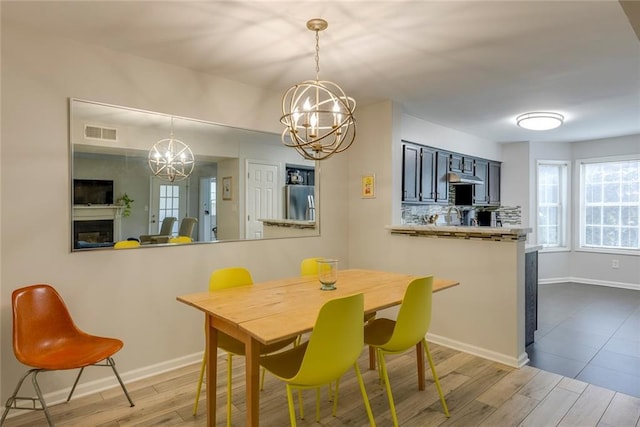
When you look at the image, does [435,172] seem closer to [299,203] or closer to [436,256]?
[436,256]

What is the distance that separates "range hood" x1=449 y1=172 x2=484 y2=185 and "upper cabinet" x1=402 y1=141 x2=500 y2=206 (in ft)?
0.19

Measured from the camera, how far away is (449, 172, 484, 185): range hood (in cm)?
523

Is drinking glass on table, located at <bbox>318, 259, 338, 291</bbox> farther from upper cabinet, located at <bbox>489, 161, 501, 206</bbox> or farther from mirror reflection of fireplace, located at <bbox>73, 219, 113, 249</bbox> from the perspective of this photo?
upper cabinet, located at <bbox>489, 161, 501, 206</bbox>

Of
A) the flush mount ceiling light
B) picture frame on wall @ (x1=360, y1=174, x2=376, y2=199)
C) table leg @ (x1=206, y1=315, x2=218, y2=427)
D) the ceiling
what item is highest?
the ceiling

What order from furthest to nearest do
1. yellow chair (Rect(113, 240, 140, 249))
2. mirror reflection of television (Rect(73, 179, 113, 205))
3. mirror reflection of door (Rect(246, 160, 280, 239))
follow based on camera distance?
mirror reflection of door (Rect(246, 160, 280, 239)) → yellow chair (Rect(113, 240, 140, 249)) → mirror reflection of television (Rect(73, 179, 113, 205))

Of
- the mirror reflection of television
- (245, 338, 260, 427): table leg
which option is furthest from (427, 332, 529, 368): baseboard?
the mirror reflection of television

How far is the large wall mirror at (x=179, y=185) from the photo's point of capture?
8.63 feet

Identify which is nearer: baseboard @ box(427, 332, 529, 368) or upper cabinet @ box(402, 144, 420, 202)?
baseboard @ box(427, 332, 529, 368)

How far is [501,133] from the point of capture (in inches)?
225

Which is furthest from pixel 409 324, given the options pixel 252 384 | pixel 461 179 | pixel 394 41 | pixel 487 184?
pixel 487 184

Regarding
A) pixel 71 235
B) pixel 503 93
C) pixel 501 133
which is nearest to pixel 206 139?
pixel 71 235

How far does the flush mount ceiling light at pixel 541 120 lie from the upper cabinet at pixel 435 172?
3.53 feet

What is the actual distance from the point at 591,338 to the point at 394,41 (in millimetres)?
3434

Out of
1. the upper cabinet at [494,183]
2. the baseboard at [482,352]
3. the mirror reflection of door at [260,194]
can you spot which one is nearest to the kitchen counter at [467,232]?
the baseboard at [482,352]
